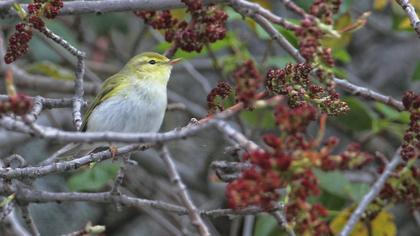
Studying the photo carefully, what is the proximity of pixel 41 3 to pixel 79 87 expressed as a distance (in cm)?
73

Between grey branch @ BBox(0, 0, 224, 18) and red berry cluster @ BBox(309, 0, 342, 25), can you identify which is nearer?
red berry cluster @ BBox(309, 0, 342, 25)

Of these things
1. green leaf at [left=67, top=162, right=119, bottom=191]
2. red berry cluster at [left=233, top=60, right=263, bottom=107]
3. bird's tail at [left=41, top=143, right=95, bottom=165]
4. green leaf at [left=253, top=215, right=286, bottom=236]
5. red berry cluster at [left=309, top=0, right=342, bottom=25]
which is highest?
red berry cluster at [left=309, top=0, right=342, bottom=25]

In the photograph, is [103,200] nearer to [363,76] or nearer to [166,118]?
[166,118]

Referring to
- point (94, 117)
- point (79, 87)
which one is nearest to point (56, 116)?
point (94, 117)

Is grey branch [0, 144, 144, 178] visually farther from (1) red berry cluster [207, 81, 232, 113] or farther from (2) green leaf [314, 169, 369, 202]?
(2) green leaf [314, 169, 369, 202]

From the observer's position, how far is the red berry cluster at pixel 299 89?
2.64 metres

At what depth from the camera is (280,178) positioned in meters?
2.01

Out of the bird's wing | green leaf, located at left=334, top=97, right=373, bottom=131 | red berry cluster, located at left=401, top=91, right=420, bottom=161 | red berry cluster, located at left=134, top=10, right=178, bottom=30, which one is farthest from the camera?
green leaf, located at left=334, top=97, right=373, bottom=131

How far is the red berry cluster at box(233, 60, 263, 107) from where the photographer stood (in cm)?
194

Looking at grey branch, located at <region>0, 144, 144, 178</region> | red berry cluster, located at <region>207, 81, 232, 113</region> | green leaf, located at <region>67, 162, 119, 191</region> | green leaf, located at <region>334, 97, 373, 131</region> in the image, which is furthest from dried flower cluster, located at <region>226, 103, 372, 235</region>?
green leaf, located at <region>334, 97, 373, 131</region>

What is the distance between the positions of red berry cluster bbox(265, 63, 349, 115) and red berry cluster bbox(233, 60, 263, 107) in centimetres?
71

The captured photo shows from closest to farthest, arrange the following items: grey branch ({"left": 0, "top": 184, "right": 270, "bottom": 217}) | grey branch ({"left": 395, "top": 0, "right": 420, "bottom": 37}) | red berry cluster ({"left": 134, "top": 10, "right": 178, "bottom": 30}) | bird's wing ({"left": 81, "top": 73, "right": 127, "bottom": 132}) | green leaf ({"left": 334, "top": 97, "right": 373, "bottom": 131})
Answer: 1. grey branch ({"left": 395, "top": 0, "right": 420, "bottom": 37})
2. grey branch ({"left": 0, "top": 184, "right": 270, "bottom": 217})
3. red berry cluster ({"left": 134, "top": 10, "right": 178, "bottom": 30})
4. bird's wing ({"left": 81, "top": 73, "right": 127, "bottom": 132})
5. green leaf ({"left": 334, "top": 97, "right": 373, "bottom": 131})

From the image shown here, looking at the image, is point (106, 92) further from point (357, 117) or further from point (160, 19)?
point (357, 117)

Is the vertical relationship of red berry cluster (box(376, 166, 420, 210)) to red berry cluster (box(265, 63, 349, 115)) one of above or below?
below
